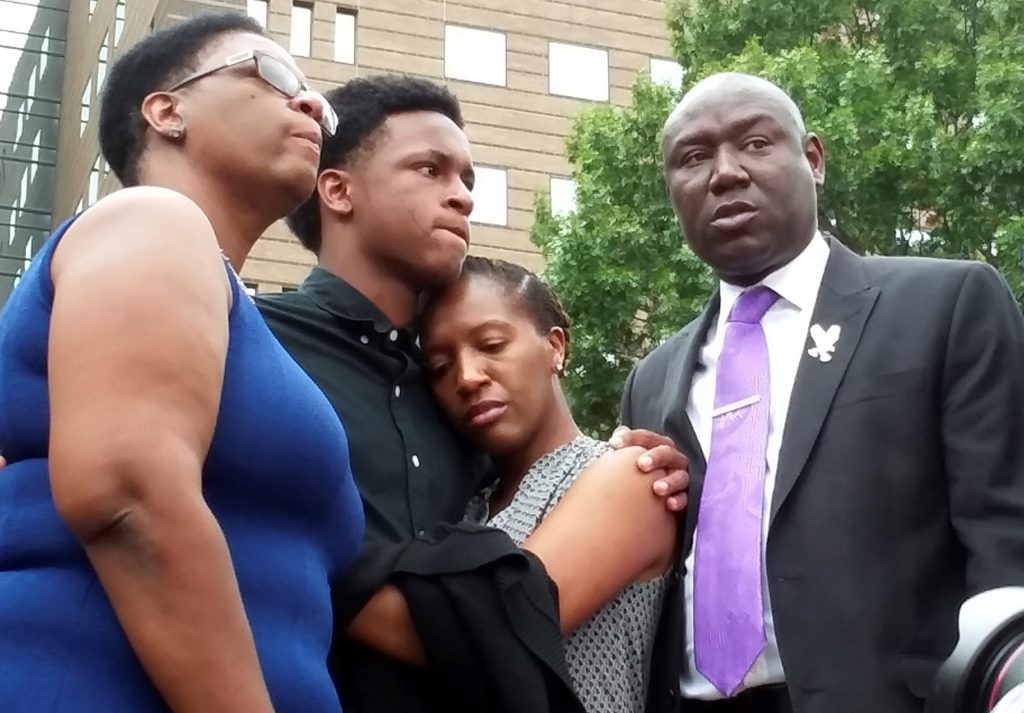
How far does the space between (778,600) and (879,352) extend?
0.63m

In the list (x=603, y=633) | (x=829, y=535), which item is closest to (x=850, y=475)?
(x=829, y=535)

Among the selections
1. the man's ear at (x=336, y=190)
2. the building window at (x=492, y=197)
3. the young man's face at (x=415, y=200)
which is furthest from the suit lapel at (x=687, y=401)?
the building window at (x=492, y=197)

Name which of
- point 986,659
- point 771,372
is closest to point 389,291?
point 771,372

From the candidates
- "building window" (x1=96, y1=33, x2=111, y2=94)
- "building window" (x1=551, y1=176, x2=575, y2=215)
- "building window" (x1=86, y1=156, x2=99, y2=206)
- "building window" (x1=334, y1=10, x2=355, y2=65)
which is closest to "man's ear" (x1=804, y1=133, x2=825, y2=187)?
"building window" (x1=334, y1=10, x2=355, y2=65)

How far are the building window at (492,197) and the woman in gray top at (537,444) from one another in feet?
69.0

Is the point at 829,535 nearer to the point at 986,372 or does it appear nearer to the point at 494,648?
the point at 986,372

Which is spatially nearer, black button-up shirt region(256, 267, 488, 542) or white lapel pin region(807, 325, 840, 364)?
black button-up shirt region(256, 267, 488, 542)

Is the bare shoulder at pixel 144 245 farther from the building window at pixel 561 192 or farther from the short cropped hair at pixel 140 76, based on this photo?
the building window at pixel 561 192

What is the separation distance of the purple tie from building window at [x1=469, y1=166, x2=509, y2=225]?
21.1 meters

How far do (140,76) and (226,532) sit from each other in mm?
1108

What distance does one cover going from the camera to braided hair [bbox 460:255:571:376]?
140 inches

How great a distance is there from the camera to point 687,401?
12.4 ft

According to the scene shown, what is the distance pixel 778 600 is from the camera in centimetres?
329

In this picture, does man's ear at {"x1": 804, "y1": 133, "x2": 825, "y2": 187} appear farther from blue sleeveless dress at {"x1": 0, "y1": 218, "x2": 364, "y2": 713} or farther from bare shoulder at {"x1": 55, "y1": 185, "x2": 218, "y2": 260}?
bare shoulder at {"x1": 55, "y1": 185, "x2": 218, "y2": 260}
